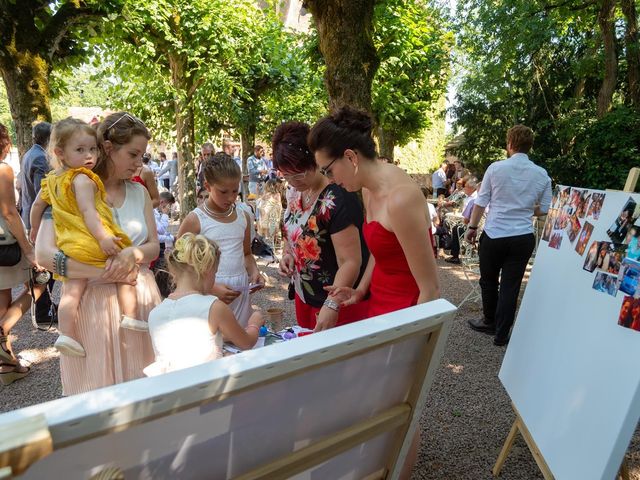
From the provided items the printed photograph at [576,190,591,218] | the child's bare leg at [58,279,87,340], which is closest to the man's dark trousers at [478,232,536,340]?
the printed photograph at [576,190,591,218]

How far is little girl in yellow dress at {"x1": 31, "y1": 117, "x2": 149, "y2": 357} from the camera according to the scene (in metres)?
1.91

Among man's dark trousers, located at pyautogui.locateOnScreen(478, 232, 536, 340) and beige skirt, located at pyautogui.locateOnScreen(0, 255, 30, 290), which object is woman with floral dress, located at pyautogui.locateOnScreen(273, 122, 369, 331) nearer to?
man's dark trousers, located at pyautogui.locateOnScreen(478, 232, 536, 340)

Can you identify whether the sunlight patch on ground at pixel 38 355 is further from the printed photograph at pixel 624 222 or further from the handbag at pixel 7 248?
the printed photograph at pixel 624 222

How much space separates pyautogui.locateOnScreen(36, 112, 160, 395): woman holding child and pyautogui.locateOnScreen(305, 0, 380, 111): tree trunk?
3.04 metres

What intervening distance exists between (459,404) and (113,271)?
2684 mm

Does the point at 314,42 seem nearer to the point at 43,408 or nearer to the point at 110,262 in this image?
the point at 110,262

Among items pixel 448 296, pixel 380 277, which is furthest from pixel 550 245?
pixel 448 296

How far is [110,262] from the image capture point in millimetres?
1962

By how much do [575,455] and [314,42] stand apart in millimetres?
8371

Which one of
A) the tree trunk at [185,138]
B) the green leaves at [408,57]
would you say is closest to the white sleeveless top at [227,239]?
the green leaves at [408,57]

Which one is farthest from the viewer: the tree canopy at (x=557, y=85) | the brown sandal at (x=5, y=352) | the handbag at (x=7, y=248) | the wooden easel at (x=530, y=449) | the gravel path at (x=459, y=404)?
the tree canopy at (x=557, y=85)

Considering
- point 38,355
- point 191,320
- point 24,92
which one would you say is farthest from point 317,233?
point 24,92

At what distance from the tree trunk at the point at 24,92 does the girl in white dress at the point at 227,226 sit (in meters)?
5.05

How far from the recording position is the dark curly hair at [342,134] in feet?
6.06
